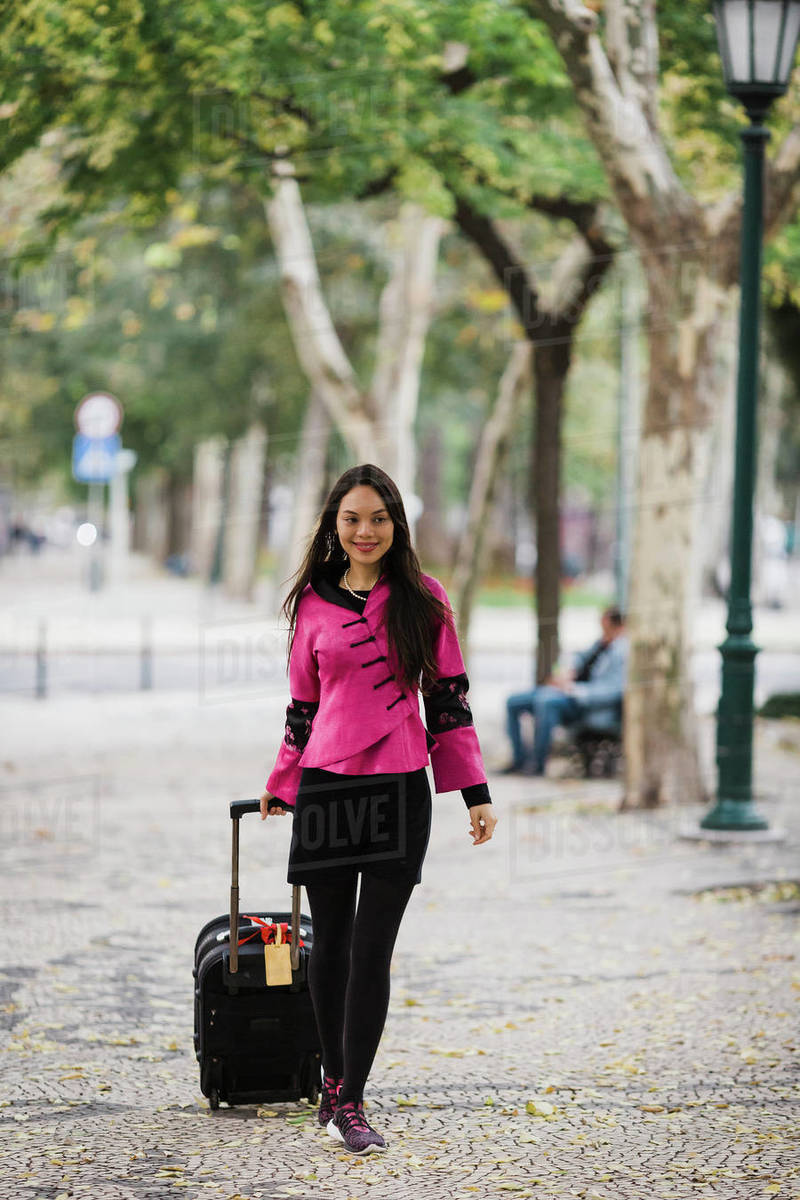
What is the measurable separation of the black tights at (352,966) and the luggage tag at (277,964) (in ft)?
0.65

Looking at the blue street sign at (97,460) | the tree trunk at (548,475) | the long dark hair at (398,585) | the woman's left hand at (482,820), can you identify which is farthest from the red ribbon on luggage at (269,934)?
the blue street sign at (97,460)

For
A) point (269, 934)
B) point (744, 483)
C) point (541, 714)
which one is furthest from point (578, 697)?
point (269, 934)

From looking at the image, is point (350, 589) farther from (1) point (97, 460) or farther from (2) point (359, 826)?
(1) point (97, 460)

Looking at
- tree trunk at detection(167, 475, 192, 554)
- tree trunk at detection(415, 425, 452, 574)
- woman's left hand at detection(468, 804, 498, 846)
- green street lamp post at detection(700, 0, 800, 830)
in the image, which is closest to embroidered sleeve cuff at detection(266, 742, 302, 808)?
woman's left hand at detection(468, 804, 498, 846)

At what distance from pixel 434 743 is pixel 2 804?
7597 millimetres

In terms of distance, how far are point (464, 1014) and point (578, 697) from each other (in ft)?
22.4

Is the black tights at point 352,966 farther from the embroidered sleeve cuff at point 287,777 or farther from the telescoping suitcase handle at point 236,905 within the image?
the embroidered sleeve cuff at point 287,777

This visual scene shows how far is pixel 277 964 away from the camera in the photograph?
5082 mm

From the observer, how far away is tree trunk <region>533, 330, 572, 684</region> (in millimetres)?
15500

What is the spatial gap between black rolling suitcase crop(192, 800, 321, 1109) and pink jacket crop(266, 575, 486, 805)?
0.35 meters

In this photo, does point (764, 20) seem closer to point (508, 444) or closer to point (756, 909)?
point (756, 909)

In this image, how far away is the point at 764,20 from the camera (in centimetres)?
998

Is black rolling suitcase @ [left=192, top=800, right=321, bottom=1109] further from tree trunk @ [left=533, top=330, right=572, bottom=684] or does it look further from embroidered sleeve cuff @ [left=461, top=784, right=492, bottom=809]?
tree trunk @ [left=533, top=330, right=572, bottom=684]

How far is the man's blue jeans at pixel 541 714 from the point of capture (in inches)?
526
